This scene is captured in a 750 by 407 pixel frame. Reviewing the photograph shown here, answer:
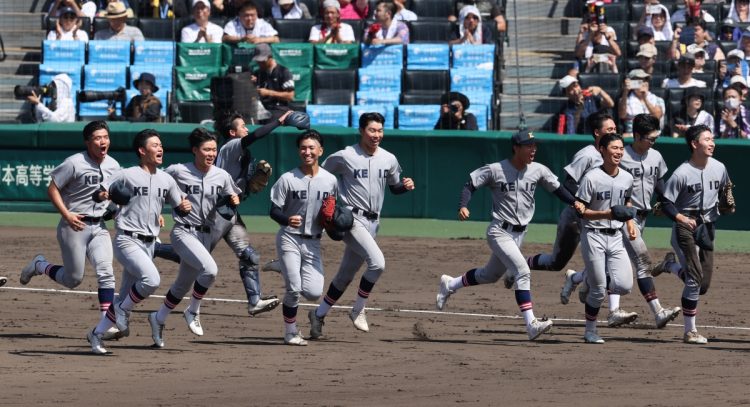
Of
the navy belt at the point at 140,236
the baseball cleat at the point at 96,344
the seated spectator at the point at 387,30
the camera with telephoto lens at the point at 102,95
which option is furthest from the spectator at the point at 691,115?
the baseball cleat at the point at 96,344

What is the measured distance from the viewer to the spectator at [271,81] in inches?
866

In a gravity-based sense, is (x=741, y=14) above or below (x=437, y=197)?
above

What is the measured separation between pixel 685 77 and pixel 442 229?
4468 mm

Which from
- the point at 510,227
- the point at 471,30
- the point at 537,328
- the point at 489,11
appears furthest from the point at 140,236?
the point at 489,11

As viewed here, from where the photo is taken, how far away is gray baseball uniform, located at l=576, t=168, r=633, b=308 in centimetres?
1266

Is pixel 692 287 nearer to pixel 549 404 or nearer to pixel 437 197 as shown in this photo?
pixel 549 404

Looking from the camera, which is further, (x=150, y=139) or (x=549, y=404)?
(x=150, y=139)

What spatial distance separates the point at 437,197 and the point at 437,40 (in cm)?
328

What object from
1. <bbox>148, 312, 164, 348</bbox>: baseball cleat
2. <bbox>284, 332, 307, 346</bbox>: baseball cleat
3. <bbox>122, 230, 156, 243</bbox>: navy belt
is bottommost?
<bbox>284, 332, 307, 346</bbox>: baseball cleat

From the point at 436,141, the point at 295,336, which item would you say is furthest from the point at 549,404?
the point at 436,141

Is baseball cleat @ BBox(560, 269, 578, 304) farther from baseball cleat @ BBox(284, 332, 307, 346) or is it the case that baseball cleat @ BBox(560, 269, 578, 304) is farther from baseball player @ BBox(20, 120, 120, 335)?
baseball player @ BBox(20, 120, 120, 335)

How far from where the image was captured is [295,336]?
1246cm

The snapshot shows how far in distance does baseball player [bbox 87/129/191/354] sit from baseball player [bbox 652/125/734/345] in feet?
14.6

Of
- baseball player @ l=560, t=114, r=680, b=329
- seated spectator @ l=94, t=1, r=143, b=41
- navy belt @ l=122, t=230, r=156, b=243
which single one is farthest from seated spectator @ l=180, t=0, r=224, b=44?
navy belt @ l=122, t=230, r=156, b=243
